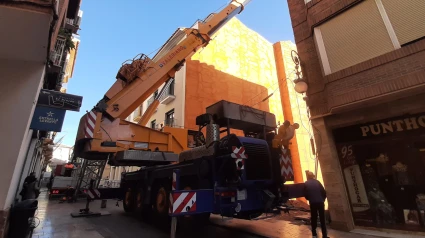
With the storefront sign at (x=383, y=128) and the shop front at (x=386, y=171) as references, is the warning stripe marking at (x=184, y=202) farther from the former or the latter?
the storefront sign at (x=383, y=128)

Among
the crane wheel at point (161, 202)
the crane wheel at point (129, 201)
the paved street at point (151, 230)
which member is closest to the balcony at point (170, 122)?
the crane wheel at point (129, 201)

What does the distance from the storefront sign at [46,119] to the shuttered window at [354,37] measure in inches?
319

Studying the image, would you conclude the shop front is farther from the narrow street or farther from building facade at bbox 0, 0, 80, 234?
building facade at bbox 0, 0, 80, 234

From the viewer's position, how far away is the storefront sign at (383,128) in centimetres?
543

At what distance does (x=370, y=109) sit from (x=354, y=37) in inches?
88.0

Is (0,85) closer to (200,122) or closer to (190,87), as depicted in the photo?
(200,122)

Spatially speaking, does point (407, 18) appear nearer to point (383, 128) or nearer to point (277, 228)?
point (383, 128)

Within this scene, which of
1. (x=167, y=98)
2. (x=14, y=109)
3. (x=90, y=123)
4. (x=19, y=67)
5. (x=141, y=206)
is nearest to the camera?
(x=14, y=109)

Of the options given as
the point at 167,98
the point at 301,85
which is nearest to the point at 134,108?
the point at 301,85

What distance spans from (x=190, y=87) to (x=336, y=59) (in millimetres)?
10782

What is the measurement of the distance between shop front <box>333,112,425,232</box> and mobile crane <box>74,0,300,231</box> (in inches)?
90.5

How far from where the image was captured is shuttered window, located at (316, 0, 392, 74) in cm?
589

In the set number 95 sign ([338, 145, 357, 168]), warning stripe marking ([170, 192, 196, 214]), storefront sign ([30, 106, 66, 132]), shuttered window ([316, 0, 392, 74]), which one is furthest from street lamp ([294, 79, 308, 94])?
storefront sign ([30, 106, 66, 132])

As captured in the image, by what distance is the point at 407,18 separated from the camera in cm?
545
